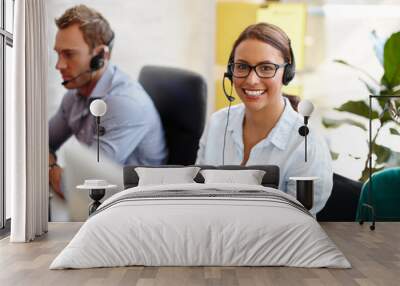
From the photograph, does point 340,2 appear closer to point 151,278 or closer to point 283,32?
point 283,32

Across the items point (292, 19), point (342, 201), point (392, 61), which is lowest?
point (342, 201)

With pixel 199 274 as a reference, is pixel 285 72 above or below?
above

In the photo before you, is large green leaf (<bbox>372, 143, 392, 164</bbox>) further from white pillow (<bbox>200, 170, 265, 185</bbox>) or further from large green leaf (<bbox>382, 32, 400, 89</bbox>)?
white pillow (<bbox>200, 170, 265, 185</bbox>)

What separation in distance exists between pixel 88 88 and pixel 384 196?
379 centimetres

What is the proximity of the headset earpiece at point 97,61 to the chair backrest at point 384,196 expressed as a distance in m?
3.47

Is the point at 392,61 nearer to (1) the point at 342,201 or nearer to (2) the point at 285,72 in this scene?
(2) the point at 285,72

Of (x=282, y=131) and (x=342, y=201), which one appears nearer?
(x=282, y=131)

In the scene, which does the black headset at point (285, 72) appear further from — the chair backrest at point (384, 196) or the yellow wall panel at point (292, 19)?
the chair backrest at point (384, 196)

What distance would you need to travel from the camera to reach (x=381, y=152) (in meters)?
7.27

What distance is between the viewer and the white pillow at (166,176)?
21.5 feet

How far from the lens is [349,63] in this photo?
7.31 metres

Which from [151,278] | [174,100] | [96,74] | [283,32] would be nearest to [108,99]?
[96,74]

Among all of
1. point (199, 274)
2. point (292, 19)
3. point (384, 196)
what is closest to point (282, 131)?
point (292, 19)

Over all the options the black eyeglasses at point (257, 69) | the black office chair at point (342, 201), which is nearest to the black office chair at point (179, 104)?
the black eyeglasses at point (257, 69)
